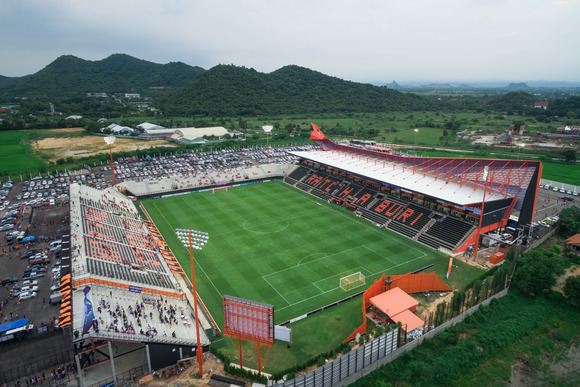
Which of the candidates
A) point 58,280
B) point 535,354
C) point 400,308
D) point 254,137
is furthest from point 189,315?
point 254,137

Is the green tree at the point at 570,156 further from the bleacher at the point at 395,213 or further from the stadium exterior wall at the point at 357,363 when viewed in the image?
the stadium exterior wall at the point at 357,363

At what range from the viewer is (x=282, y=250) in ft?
159

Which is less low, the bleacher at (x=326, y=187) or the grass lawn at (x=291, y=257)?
the bleacher at (x=326, y=187)

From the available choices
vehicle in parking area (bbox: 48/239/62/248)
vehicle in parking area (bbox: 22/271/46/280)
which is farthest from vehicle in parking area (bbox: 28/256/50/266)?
vehicle in parking area (bbox: 48/239/62/248)

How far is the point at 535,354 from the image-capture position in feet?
95.8

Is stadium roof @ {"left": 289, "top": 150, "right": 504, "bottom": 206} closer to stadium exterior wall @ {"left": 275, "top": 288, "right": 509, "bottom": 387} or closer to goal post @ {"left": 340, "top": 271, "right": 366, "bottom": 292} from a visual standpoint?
goal post @ {"left": 340, "top": 271, "right": 366, "bottom": 292}

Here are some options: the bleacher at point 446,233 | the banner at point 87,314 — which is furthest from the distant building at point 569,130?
the banner at point 87,314

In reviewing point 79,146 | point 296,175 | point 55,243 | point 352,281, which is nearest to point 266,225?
point 352,281

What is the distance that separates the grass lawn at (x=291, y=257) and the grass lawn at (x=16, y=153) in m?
48.8

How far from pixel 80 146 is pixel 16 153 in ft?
56.2

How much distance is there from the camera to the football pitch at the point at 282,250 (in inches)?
1535

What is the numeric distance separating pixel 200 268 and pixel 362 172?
1421 inches

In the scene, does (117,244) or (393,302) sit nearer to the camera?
(393,302)

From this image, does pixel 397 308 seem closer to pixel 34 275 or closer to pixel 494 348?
pixel 494 348
